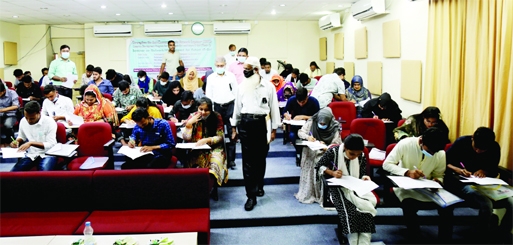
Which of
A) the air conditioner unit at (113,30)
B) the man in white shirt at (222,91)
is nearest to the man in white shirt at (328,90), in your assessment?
the man in white shirt at (222,91)

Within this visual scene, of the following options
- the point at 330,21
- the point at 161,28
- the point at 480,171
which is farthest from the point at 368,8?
the point at 161,28

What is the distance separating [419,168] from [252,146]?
5.65 feet

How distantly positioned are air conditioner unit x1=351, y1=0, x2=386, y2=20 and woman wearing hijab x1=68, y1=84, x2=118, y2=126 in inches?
206

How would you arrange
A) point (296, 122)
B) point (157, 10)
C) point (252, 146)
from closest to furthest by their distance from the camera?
1. point (252, 146)
2. point (296, 122)
3. point (157, 10)

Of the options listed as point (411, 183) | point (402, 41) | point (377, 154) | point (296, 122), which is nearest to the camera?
point (411, 183)

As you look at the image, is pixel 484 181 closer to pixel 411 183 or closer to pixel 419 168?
pixel 419 168

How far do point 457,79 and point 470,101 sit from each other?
384 mm

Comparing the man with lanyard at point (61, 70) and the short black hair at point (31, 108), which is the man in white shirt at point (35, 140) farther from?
the man with lanyard at point (61, 70)

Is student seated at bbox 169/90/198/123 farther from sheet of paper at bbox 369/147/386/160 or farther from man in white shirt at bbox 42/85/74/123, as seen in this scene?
sheet of paper at bbox 369/147/386/160

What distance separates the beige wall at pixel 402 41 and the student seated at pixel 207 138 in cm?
353

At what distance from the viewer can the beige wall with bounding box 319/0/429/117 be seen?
6410 millimetres

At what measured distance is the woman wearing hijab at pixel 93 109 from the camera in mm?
5738

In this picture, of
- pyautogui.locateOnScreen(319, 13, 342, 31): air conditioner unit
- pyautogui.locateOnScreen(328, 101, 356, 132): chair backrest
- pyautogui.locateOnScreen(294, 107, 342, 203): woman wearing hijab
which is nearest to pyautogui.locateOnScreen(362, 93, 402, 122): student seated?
pyautogui.locateOnScreen(328, 101, 356, 132): chair backrest

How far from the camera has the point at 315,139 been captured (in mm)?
4527
